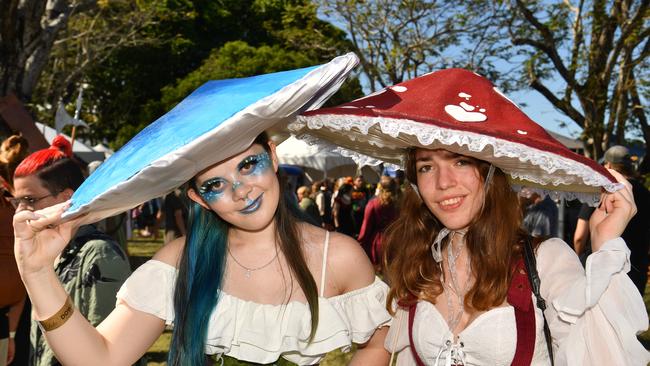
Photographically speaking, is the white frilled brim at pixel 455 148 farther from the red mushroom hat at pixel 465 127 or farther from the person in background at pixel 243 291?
the person in background at pixel 243 291

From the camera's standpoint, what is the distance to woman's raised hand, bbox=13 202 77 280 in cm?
197

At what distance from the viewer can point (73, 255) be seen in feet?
9.85

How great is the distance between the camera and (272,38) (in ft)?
112

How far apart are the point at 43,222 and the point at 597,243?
1.62 meters

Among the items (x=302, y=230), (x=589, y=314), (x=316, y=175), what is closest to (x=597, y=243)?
(x=589, y=314)

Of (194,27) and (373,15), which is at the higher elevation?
(373,15)

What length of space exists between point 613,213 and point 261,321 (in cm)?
115

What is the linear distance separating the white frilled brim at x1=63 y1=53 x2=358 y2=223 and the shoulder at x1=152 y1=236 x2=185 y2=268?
→ 0.32 meters

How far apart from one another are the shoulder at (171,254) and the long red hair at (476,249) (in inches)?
29.4

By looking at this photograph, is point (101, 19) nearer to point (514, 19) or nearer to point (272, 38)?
point (514, 19)

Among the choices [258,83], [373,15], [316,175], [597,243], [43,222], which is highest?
[258,83]

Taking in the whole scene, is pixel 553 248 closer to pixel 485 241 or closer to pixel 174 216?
pixel 485 241

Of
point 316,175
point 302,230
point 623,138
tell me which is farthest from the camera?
point 316,175

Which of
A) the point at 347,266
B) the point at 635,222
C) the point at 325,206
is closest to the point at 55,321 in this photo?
the point at 347,266
